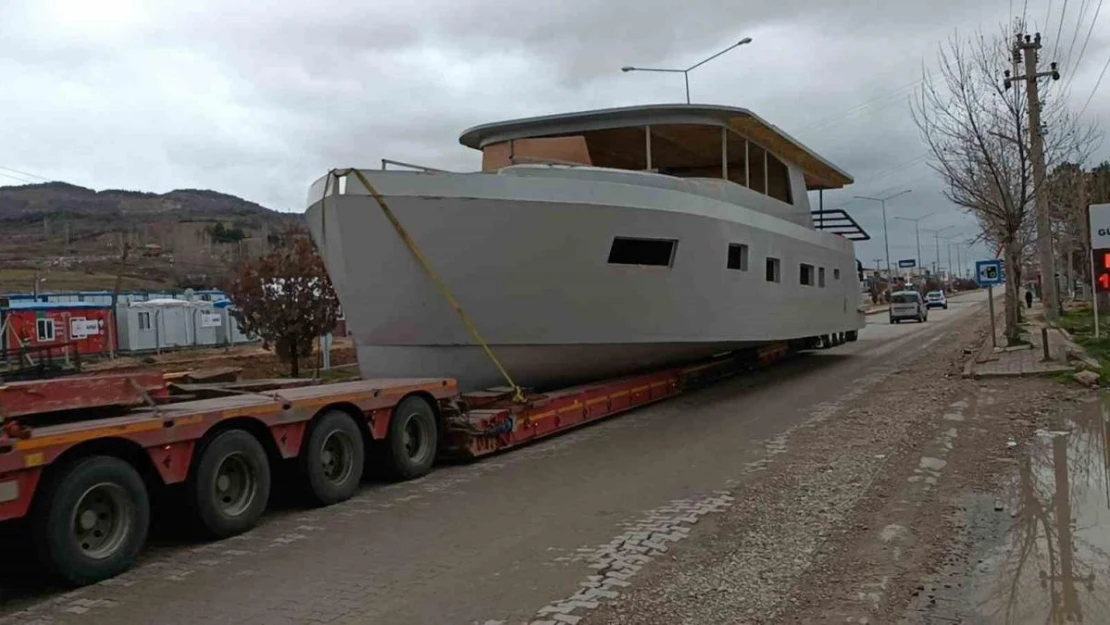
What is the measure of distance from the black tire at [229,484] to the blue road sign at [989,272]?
1892 centimetres

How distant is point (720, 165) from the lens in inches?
673

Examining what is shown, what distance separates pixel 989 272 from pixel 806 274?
20.7 feet

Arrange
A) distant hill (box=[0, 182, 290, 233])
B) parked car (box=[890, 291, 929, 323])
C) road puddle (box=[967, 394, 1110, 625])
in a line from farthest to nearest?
distant hill (box=[0, 182, 290, 233]) < parked car (box=[890, 291, 929, 323]) < road puddle (box=[967, 394, 1110, 625])

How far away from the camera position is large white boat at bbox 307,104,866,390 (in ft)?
33.5

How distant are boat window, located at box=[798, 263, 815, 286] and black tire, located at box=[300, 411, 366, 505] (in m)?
11.4

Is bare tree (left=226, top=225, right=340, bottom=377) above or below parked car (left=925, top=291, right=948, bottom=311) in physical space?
above

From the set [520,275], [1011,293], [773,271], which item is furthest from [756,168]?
[1011,293]

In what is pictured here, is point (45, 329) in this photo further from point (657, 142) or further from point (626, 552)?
point (626, 552)

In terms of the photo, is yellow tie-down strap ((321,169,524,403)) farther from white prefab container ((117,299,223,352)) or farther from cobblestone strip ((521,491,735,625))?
white prefab container ((117,299,223,352))

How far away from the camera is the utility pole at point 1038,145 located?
69.3ft

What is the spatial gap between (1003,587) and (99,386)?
5.78 meters

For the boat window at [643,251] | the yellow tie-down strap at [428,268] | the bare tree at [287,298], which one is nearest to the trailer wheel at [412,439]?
the yellow tie-down strap at [428,268]

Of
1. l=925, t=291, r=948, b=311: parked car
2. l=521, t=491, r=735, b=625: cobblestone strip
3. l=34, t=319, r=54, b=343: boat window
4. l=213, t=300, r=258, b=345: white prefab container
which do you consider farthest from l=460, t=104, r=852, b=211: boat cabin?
l=925, t=291, r=948, b=311: parked car

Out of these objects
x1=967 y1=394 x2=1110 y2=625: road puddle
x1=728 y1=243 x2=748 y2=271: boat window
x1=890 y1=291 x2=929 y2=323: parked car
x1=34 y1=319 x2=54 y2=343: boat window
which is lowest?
x1=967 y1=394 x2=1110 y2=625: road puddle
